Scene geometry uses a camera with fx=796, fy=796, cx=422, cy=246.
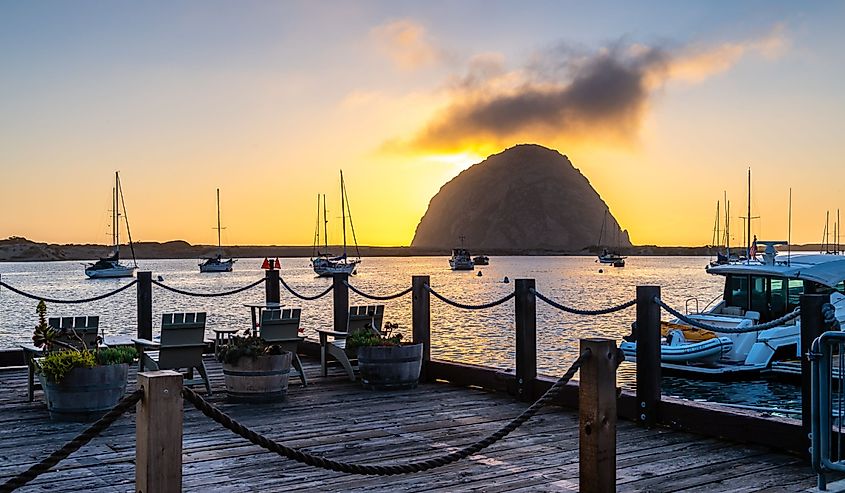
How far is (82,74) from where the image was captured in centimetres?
2348

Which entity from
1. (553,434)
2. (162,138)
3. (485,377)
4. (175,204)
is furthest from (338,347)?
(175,204)

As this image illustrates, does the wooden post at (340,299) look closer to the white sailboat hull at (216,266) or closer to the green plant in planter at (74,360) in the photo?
the green plant in planter at (74,360)

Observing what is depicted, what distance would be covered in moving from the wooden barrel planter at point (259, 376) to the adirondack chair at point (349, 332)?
147 centimetres

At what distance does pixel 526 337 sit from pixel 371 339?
2039 mm

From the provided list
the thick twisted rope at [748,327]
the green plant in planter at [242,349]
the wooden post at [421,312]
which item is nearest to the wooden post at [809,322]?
the thick twisted rope at [748,327]

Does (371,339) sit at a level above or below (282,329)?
below

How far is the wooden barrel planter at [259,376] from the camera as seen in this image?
8742mm

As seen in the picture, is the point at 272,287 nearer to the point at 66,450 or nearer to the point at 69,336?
the point at 69,336

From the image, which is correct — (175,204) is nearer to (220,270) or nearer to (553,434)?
(220,270)

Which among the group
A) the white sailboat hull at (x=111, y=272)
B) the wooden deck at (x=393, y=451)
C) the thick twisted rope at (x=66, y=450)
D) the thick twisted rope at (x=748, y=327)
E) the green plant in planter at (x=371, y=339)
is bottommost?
the white sailboat hull at (x=111, y=272)

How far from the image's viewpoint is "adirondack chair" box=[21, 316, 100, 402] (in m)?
8.84

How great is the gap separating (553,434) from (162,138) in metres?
31.3

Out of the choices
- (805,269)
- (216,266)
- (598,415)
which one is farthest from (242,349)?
(216,266)

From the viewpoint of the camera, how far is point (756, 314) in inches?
782
